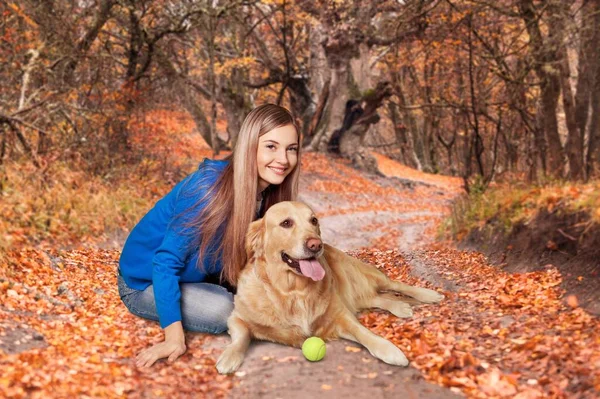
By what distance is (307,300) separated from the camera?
3.81 m

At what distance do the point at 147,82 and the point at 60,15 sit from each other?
232 centimetres

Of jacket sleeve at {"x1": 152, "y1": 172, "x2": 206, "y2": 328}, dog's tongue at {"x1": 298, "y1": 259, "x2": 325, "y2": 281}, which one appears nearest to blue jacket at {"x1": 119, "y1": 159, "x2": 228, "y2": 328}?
jacket sleeve at {"x1": 152, "y1": 172, "x2": 206, "y2": 328}

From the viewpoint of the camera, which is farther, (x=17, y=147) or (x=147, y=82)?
(x=147, y=82)

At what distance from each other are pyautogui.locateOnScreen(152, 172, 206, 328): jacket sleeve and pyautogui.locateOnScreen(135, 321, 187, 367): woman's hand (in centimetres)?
6

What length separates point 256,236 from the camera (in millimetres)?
3869

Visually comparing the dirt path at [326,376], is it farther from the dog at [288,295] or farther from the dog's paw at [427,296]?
the dog's paw at [427,296]

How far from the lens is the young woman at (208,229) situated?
152 inches

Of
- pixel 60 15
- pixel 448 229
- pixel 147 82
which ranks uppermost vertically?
pixel 60 15

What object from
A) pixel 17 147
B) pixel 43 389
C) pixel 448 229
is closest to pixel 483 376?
pixel 43 389

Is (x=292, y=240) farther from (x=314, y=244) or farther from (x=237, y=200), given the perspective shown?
(x=237, y=200)

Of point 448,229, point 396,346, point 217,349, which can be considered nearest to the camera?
point 396,346

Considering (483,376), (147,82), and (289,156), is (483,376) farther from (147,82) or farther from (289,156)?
(147,82)

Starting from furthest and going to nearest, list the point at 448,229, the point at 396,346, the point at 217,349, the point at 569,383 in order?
the point at 448,229, the point at 217,349, the point at 396,346, the point at 569,383

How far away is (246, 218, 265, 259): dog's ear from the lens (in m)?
3.84
